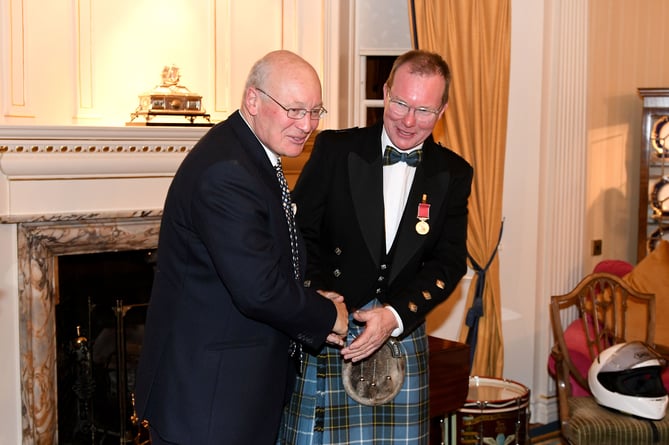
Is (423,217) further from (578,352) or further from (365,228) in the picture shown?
(578,352)

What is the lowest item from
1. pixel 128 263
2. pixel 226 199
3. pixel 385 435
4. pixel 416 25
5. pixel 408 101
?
pixel 385 435

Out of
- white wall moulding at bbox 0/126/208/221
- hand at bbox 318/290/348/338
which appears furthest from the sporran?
white wall moulding at bbox 0/126/208/221

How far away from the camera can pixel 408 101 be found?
8.43 ft

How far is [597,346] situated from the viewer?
4.31 metres

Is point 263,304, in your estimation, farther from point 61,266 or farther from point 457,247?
point 61,266

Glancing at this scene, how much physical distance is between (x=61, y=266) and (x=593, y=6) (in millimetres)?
3288

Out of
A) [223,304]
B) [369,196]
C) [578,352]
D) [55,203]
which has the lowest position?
[578,352]

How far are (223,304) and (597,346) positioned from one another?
262 centimetres

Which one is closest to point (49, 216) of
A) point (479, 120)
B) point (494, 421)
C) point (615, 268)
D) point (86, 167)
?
point (86, 167)

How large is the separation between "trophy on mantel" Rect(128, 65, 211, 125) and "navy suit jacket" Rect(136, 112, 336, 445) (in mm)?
1811

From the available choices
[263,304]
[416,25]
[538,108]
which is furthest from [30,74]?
[538,108]

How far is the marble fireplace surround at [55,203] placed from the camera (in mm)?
3701

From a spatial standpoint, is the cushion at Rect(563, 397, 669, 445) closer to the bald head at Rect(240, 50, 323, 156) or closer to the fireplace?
the fireplace

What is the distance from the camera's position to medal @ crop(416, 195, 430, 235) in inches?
106
